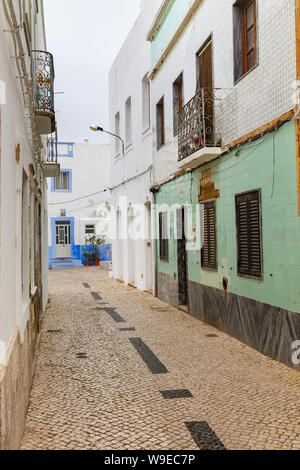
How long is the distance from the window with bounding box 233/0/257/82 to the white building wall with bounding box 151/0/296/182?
143 millimetres

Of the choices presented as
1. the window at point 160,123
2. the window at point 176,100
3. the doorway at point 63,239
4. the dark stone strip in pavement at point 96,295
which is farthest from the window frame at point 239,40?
the doorway at point 63,239

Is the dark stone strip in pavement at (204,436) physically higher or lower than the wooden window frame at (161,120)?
lower

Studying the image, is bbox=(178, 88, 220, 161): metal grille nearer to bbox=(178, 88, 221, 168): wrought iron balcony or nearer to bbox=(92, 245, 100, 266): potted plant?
bbox=(178, 88, 221, 168): wrought iron balcony

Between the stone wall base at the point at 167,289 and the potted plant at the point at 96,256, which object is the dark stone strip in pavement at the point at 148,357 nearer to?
the stone wall base at the point at 167,289

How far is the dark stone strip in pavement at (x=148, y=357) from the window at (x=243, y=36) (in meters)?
4.79

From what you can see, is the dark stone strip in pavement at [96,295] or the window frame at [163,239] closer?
the window frame at [163,239]

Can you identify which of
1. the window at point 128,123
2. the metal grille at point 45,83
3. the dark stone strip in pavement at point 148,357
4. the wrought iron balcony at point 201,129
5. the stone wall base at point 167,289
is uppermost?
the window at point 128,123

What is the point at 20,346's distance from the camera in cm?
420

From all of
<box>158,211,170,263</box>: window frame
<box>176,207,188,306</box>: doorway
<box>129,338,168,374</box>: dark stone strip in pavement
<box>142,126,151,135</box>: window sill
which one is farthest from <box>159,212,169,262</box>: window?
<box>129,338,168,374</box>: dark stone strip in pavement

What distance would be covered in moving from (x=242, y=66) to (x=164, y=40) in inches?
200

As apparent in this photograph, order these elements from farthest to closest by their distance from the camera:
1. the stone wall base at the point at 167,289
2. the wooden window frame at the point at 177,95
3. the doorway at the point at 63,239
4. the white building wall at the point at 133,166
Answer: the doorway at the point at 63,239, the white building wall at the point at 133,166, the stone wall base at the point at 167,289, the wooden window frame at the point at 177,95

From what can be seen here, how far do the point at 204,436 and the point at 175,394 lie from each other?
1.15 metres

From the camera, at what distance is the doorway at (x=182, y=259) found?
35.7ft

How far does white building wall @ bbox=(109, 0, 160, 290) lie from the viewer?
14117 millimetres
